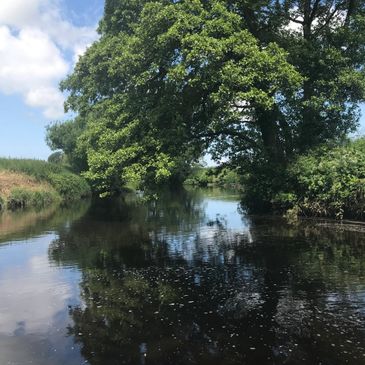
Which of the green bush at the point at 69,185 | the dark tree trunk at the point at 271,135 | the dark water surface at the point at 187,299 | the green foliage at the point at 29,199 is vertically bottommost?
the dark water surface at the point at 187,299

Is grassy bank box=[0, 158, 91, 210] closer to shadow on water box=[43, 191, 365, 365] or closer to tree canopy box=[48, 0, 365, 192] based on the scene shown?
tree canopy box=[48, 0, 365, 192]

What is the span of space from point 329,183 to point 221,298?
50.1ft

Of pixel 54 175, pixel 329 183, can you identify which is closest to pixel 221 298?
pixel 329 183

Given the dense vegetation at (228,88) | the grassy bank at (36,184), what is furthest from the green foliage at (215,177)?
the grassy bank at (36,184)

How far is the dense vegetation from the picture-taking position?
23.2 m

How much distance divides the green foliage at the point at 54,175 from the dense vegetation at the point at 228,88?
79.7ft

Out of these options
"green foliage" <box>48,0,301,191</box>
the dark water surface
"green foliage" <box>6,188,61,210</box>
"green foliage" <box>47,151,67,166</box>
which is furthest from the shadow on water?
"green foliage" <box>47,151,67,166</box>

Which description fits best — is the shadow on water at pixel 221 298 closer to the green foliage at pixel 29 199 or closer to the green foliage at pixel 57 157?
the green foliage at pixel 29 199

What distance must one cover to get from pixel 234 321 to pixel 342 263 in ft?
21.9

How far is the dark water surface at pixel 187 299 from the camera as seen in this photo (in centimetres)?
848

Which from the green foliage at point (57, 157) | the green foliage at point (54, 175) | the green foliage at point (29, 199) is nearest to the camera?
the green foliage at point (29, 199)

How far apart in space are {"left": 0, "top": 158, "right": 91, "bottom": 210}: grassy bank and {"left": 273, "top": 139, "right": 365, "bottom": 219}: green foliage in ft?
97.1

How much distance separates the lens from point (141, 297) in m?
12.1

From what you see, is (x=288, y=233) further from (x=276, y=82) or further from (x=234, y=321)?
(x=234, y=321)
